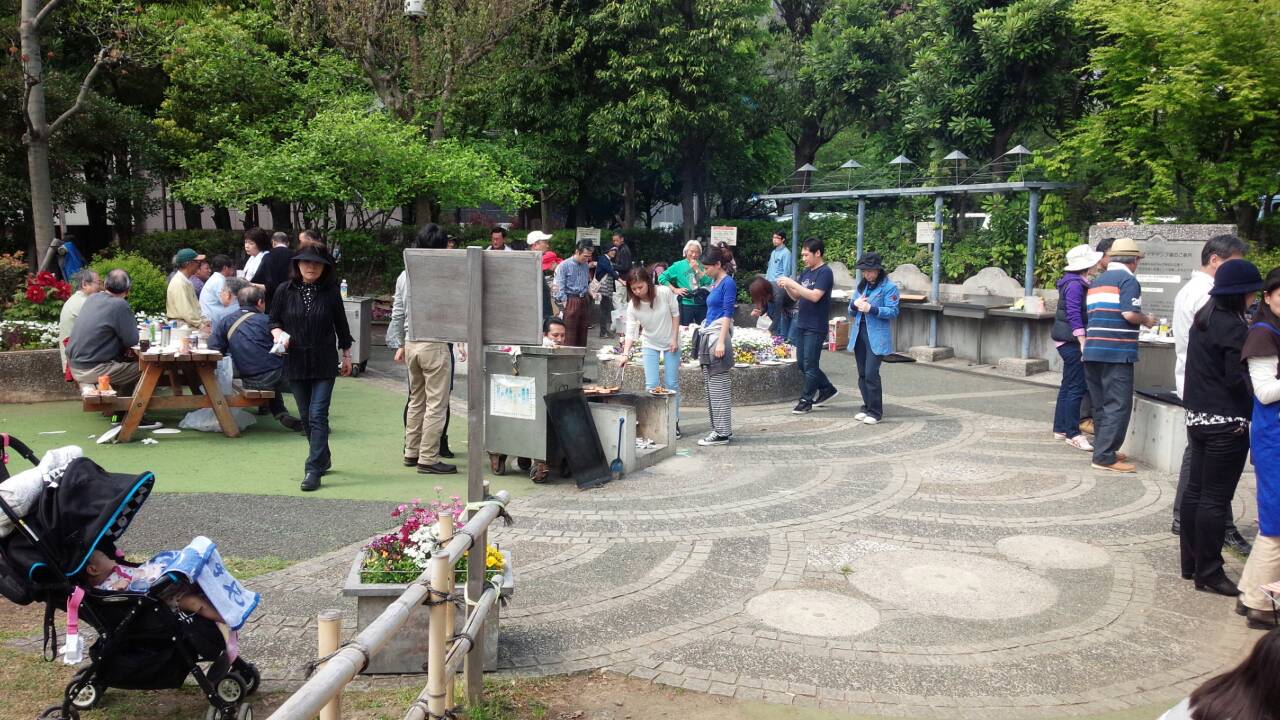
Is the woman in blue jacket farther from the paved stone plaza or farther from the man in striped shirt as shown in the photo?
the man in striped shirt

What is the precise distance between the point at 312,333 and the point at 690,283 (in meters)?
7.57

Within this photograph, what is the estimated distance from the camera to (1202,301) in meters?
7.30

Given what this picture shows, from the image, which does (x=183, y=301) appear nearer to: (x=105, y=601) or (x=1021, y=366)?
(x=105, y=601)

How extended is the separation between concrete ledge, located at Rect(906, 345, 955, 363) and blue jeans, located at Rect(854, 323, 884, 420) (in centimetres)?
640

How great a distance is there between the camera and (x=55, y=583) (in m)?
4.10

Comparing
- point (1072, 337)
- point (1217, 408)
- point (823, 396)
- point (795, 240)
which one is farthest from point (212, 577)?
point (795, 240)

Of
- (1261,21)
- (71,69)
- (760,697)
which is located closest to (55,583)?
(760,697)

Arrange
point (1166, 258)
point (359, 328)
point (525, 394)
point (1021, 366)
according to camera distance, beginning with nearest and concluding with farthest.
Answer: point (525, 394) < point (1166, 258) < point (359, 328) < point (1021, 366)

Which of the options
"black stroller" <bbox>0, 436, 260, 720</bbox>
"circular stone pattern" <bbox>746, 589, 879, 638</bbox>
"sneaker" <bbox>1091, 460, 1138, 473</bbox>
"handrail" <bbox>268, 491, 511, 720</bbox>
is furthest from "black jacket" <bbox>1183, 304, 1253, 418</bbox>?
"black stroller" <bbox>0, 436, 260, 720</bbox>

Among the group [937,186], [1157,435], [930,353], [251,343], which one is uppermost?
[937,186]

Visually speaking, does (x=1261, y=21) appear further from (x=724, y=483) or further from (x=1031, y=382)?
(x=724, y=483)

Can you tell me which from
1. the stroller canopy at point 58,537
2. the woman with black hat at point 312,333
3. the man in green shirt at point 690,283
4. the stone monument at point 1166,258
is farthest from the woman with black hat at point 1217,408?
the man in green shirt at point 690,283

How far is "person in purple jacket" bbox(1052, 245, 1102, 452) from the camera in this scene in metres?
9.37

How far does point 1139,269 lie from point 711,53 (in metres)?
13.6
